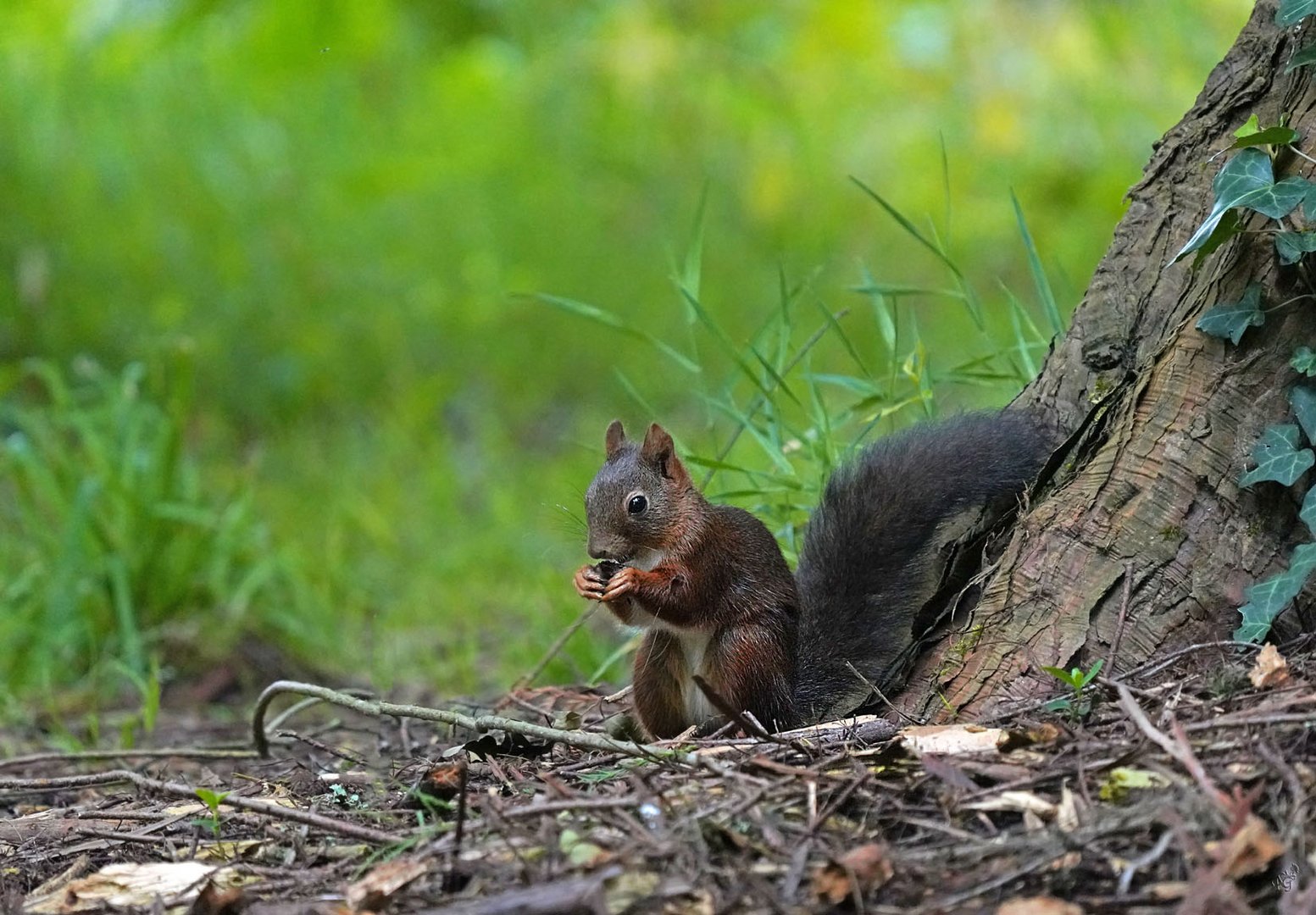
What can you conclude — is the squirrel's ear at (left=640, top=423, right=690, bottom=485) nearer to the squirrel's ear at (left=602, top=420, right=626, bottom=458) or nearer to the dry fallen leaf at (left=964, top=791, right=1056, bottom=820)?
the squirrel's ear at (left=602, top=420, right=626, bottom=458)

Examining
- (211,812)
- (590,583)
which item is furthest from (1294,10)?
(211,812)

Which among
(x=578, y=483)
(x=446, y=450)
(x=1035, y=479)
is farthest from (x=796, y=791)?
(x=446, y=450)

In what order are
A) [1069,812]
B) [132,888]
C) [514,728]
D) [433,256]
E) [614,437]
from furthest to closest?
1. [433,256]
2. [614,437]
3. [514,728]
4. [132,888]
5. [1069,812]

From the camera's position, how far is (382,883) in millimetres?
1825

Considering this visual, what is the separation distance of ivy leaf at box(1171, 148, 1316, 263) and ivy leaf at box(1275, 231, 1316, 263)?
5cm

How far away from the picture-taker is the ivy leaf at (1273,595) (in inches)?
84.7

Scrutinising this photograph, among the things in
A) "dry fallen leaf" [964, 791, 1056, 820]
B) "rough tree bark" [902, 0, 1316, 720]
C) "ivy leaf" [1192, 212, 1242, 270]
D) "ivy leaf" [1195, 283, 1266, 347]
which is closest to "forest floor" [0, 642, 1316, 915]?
"dry fallen leaf" [964, 791, 1056, 820]

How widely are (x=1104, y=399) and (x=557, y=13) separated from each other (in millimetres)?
6770

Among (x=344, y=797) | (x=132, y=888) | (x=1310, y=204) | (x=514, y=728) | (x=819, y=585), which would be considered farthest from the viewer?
(x=819, y=585)

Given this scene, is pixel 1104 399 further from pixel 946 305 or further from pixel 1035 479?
pixel 946 305

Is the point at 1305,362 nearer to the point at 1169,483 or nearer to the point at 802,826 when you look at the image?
the point at 1169,483

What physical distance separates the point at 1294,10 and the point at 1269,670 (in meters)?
0.99

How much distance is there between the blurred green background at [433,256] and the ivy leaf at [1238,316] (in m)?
1.31

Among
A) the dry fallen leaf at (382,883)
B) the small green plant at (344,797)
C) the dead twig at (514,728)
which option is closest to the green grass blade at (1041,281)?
the dead twig at (514,728)
